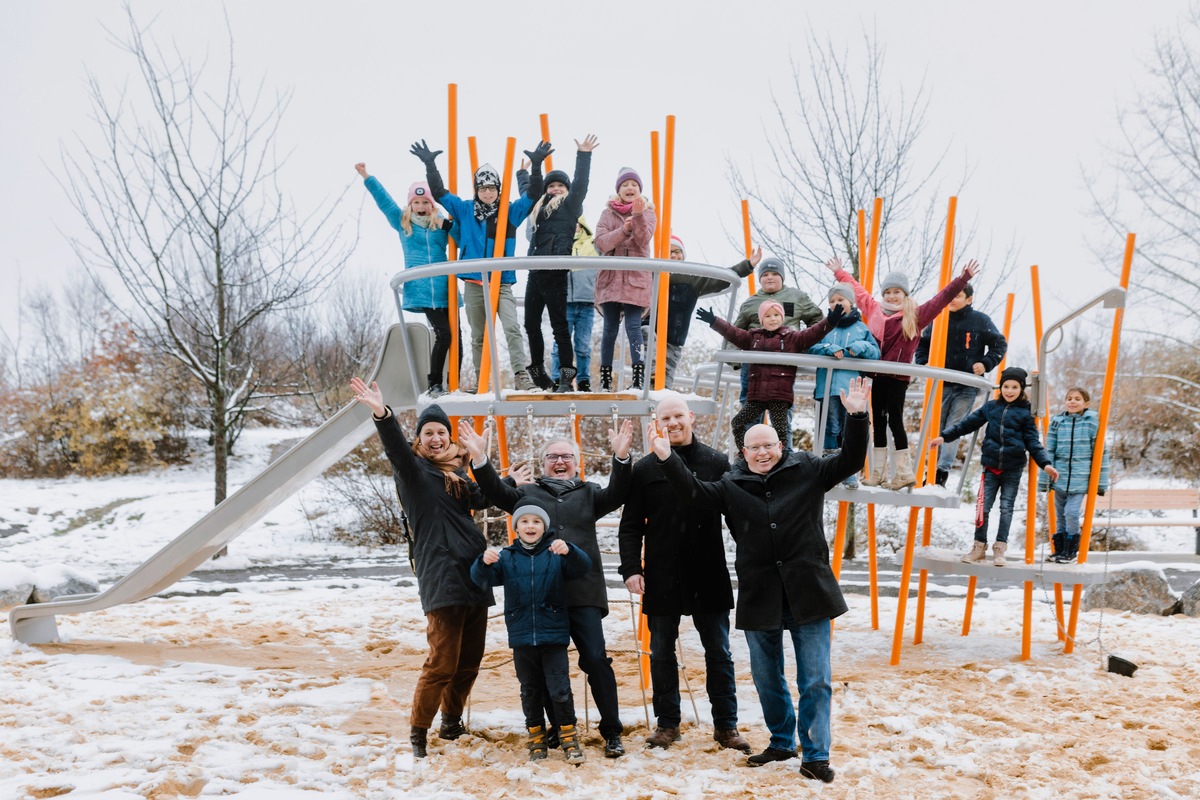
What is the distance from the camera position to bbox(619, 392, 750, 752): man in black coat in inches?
167

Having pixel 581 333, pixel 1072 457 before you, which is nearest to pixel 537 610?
pixel 581 333

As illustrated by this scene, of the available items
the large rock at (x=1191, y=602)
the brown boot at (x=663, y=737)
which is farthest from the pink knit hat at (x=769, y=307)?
the large rock at (x=1191, y=602)

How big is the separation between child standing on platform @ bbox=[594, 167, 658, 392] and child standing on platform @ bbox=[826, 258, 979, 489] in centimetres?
110

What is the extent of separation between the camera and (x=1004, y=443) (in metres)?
6.02

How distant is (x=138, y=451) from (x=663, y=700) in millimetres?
18830

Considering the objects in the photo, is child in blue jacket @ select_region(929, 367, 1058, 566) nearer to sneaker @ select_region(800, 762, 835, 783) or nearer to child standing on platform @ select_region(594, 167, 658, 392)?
child standing on platform @ select_region(594, 167, 658, 392)

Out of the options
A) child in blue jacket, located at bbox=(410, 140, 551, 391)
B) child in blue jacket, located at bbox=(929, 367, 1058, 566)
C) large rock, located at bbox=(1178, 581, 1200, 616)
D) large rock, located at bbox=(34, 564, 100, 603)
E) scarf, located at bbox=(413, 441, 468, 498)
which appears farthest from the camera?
large rock, located at bbox=(1178, 581, 1200, 616)

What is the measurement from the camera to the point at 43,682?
5219 millimetres

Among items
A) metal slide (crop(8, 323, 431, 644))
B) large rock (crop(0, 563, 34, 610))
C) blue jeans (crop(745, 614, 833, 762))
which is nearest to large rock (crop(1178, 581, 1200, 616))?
blue jeans (crop(745, 614, 833, 762))

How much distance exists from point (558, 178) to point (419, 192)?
838 mm

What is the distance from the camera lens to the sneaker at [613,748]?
4.10 m

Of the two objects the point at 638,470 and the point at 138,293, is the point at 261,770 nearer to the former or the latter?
the point at 638,470

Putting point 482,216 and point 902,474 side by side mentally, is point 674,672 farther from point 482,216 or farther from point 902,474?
point 482,216

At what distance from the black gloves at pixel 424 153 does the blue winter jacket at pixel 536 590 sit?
98.8 inches
